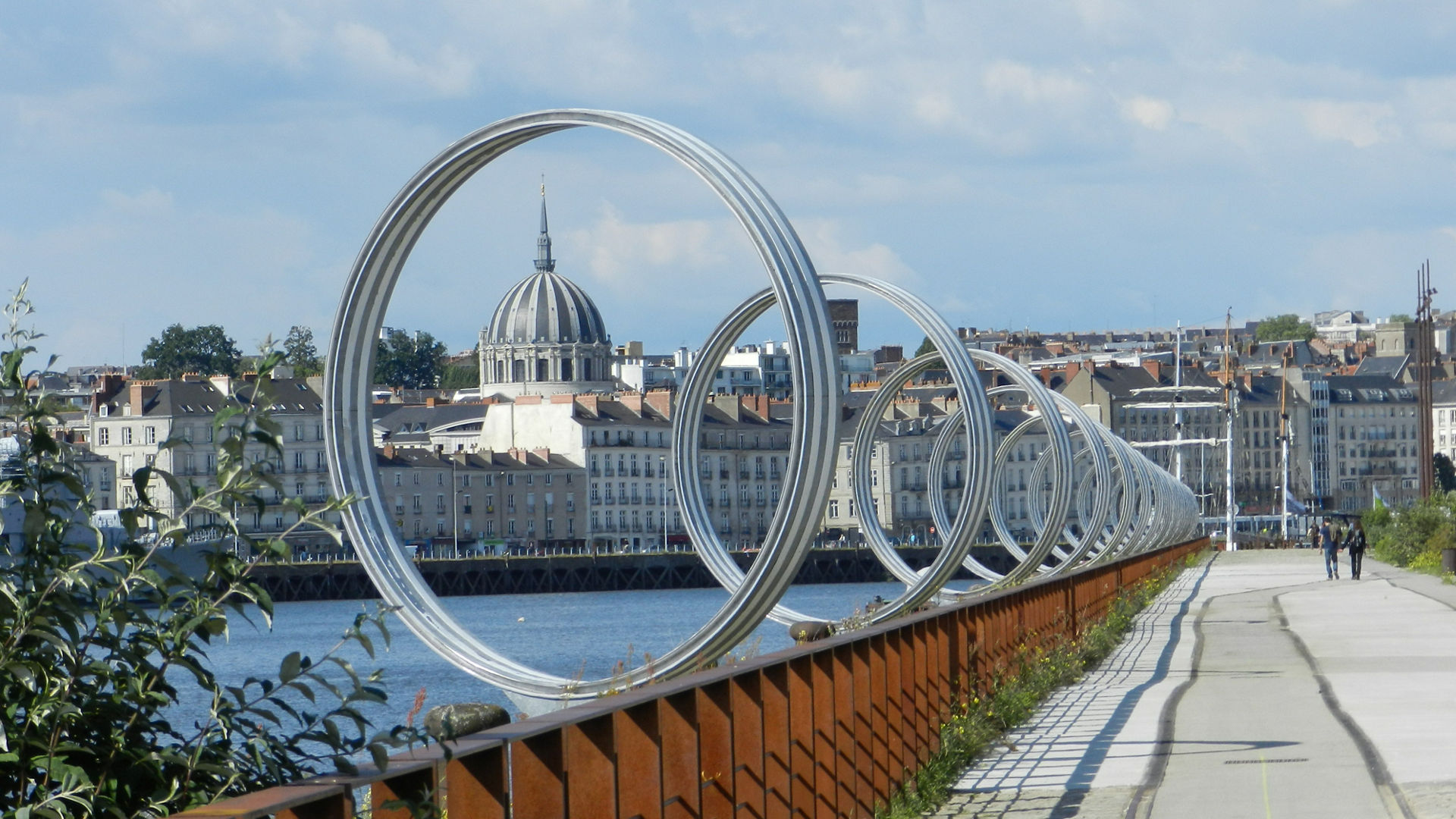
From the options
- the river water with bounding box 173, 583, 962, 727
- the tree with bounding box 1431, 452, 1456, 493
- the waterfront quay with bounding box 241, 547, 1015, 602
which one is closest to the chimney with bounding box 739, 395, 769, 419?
the waterfront quay with bounding box 241, 547, 1015, 602

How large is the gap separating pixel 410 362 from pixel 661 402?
202ft

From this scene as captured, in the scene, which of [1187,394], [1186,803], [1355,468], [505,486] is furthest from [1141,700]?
[1355,468]

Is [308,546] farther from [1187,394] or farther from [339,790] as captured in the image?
[339,790]

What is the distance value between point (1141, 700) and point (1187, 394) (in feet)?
472

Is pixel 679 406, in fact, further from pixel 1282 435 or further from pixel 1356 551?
pixel 1282 435

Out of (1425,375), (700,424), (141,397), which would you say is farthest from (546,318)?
(700,424)

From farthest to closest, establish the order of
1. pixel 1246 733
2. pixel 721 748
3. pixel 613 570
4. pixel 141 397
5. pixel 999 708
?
pixel 613 570 < pixel 141 397 < pixel 999 708 < pixel 1246 733 < pixel 721 748

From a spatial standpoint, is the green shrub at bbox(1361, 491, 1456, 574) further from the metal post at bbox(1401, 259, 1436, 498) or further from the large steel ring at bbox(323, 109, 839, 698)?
the large steel ring at bbox(323, 109, 839, 698)

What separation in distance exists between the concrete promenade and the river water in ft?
7.21

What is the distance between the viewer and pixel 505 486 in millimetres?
116875

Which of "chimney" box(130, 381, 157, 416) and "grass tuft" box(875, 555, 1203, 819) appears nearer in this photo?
"grass tuft" box(875, 555, 1203, 819)

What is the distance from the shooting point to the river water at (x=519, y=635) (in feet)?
102

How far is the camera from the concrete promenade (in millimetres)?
9773

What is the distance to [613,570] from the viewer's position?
4286 inches
